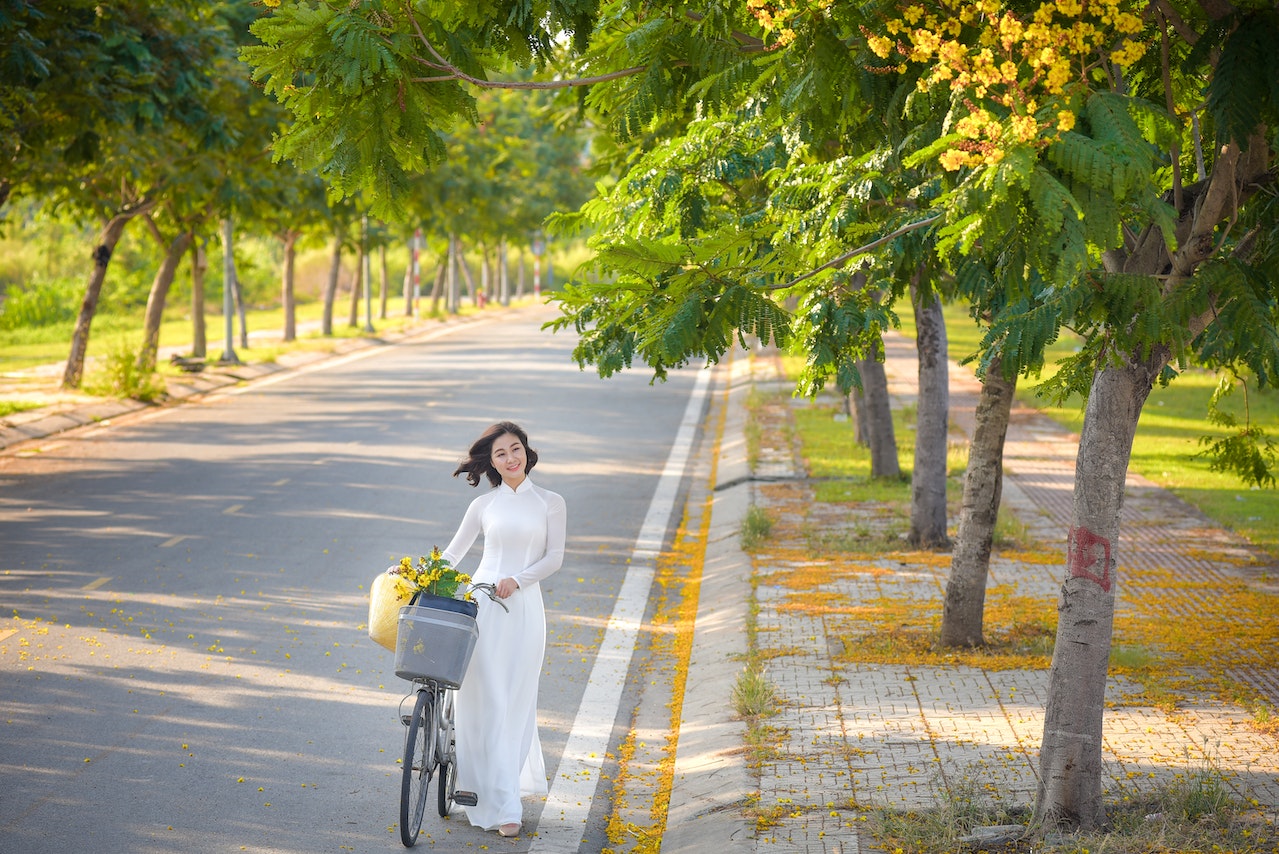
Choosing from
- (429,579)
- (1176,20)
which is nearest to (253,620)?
(429,579)

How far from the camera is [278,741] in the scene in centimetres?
723

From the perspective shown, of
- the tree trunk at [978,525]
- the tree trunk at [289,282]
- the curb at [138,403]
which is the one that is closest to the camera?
the tree trunk at [978,525]

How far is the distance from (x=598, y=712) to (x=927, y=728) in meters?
2.02

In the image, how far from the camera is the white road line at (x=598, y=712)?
20.5 ft

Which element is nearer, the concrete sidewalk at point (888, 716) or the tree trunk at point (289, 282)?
the concrete sidewalk at point (888, 716)

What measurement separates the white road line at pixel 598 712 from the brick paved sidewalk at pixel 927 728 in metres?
0.94

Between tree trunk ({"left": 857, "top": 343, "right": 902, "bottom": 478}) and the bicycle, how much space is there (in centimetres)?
968

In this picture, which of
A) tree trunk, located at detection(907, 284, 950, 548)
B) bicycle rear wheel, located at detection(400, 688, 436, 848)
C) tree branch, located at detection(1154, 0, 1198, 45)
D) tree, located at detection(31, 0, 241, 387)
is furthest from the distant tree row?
tree trunk, located at detection(907, 284, 950, 548)

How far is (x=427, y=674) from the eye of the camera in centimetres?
571

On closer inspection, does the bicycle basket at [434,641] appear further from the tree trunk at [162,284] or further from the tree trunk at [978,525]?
the tree trunk at [162,284]

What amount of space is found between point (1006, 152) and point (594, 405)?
19.4 m

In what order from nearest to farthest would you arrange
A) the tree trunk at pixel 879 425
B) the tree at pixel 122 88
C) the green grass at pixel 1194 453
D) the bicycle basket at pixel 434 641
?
the bicycle basket at pixel 434 641
the green grass at pixel 1194 453
the tree trunk at pixel 879 425
the tree at pixel 122 88

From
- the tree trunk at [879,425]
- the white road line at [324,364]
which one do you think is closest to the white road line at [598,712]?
the tree trunk at [879,425]

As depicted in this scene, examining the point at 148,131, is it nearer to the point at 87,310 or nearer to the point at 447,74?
the point at 87,310
